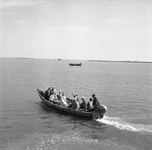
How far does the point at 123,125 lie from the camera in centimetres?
1645

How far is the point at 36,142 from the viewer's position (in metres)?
13.1

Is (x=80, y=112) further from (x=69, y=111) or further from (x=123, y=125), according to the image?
(x=123, y=125)

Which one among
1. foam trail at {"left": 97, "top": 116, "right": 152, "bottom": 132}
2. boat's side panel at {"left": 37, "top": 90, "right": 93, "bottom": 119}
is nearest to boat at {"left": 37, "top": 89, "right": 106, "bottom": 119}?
boat's side panel at {"left": 37, "top": 90, "right": 93, "bottom": 119}

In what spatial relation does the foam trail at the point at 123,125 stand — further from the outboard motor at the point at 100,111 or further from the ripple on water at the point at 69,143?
the ripple on water at the point at 69,143

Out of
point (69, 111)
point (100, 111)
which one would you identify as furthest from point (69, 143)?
point (69, 111)

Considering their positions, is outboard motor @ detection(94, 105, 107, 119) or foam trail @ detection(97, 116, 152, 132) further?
outboard motor @ detection(94, 105, 107, 119)

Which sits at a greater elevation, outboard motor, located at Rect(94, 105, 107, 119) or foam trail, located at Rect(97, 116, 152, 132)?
outboard motor, located at Rect(94, 105, 107, 119)

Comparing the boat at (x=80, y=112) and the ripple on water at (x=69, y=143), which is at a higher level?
the boat at (x=80, y=112)

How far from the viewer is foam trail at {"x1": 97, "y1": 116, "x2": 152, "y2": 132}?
15.6 metres

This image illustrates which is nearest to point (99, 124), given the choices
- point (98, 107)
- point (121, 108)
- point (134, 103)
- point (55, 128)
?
point (98, 107)

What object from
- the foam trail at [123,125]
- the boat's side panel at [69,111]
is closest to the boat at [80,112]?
the boat's side panel at [69,111]

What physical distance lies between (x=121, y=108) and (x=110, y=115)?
3663 mm

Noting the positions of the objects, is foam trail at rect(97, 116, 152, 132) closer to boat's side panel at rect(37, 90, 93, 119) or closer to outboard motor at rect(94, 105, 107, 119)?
outboard motor at rect(94, 105, 107, 119)

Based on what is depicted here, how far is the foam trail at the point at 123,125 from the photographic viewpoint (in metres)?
15.6
